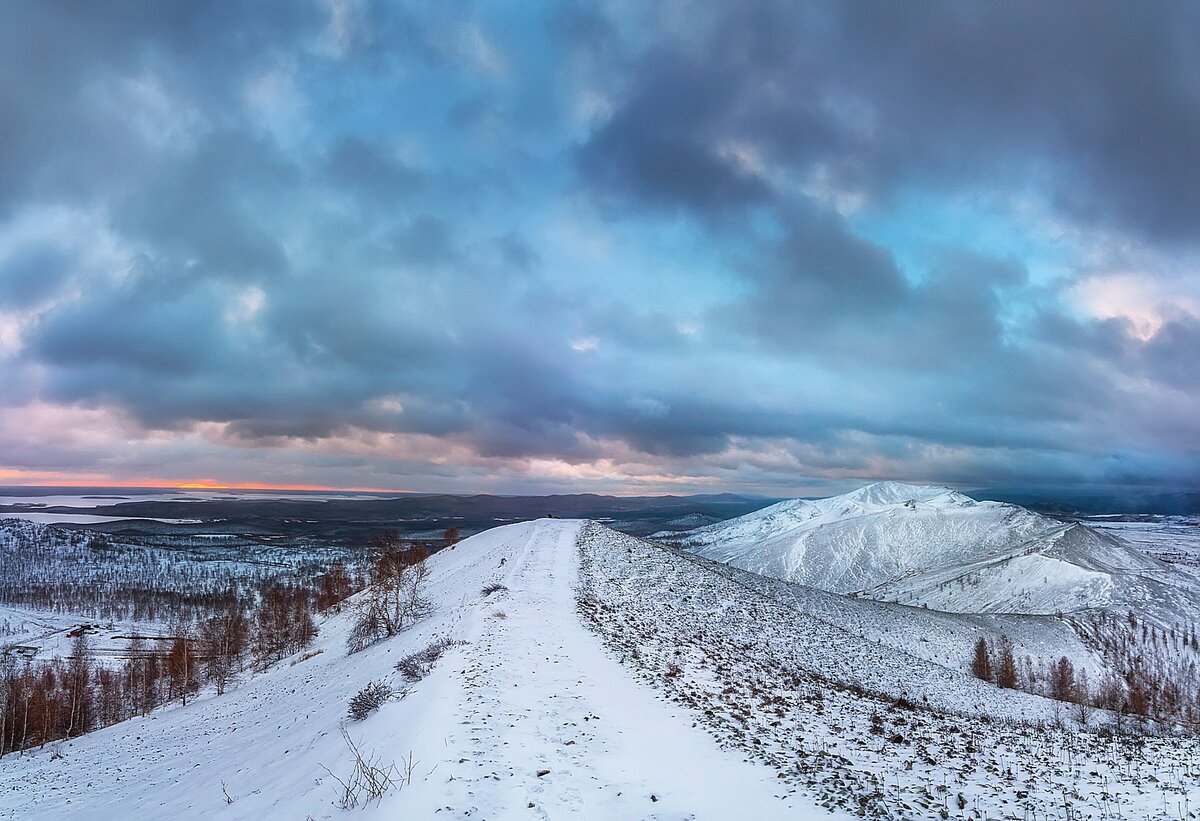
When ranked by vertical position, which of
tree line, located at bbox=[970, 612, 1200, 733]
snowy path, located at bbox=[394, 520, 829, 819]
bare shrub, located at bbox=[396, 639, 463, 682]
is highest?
snowy path, located at bbox=[394, 520, 829, 819]

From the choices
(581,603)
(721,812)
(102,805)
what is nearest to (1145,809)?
(721,812)

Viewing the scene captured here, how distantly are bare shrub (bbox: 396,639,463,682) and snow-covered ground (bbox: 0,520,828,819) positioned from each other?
0.39 meters

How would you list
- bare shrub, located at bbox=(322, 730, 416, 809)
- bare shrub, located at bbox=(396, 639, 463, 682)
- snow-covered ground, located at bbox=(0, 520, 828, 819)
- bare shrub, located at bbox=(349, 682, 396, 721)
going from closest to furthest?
bare shrub, located at bbox=(322, 730, 416, 809)
snow-covered ground, located at bbox=(0, 520, 828, 819)
bare shrub, located at bbox=(349, 682, 396, 721)
bare shrub, located at bbox=(396, 639, 463, 682)

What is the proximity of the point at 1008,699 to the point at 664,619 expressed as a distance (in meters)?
27.4

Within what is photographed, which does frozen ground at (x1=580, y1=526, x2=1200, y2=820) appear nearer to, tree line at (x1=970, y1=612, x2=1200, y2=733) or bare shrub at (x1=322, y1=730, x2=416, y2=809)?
bare shrub at (x1=322, y1=730, x2=416, y2=809)

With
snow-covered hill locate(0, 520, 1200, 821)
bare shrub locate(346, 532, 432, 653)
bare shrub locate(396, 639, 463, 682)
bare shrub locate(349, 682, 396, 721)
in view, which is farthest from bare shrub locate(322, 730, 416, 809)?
bare shrub locate(346, 532, 432, 653)

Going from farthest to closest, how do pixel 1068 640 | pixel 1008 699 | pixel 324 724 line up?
1. pixel 1068 640
2. pixel 1008 699
3. pixel 324 724

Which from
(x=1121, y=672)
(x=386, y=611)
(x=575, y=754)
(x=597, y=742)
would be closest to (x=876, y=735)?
(x=597, y=742)

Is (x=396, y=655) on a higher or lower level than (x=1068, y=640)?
higher

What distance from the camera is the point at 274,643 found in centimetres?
6050

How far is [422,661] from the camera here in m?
21.4

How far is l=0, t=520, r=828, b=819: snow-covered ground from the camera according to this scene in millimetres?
10641

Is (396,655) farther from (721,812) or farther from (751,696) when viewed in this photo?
(721,812)

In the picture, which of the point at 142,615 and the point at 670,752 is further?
the point at 142,615
